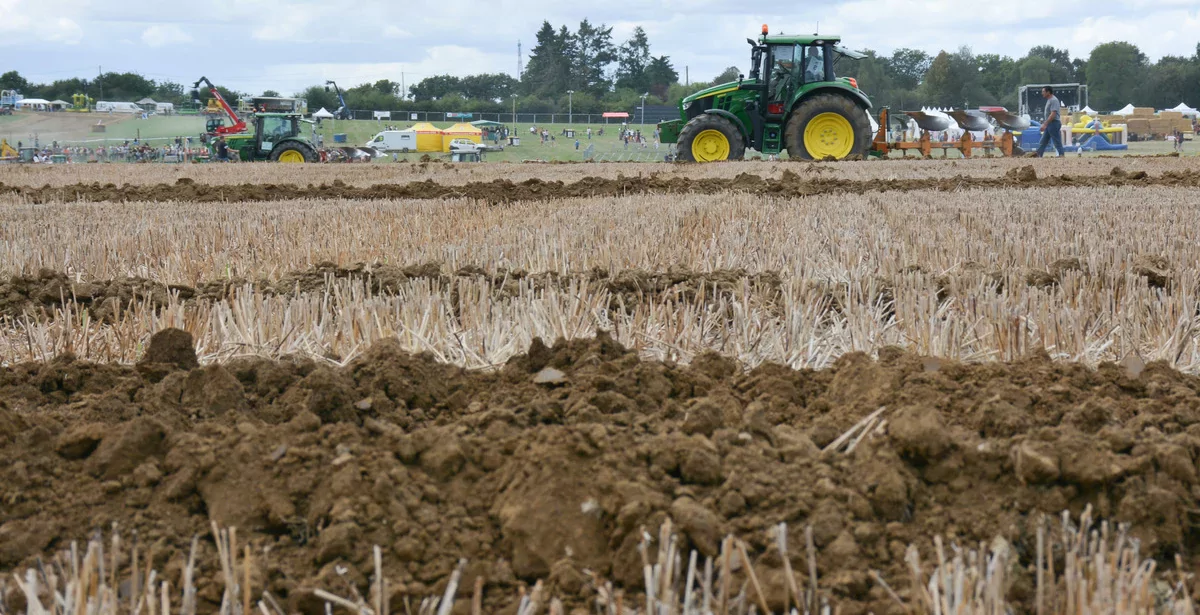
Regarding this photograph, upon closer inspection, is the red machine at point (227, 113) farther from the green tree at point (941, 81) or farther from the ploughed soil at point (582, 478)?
the green tree at point (941, 81)

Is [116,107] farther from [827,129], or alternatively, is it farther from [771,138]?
[827,129]

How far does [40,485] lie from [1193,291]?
175 inches

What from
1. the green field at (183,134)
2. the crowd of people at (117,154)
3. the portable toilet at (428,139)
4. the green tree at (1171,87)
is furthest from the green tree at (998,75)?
the crowd of people at (117,154)

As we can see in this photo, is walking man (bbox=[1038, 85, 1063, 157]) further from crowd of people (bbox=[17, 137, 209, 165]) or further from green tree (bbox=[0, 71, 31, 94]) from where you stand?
green tree (bbox=[0, 71, 31, 94])

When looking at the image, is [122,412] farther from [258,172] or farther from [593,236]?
[258,172]

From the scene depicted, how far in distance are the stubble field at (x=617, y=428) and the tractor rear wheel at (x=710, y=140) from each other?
550 inches

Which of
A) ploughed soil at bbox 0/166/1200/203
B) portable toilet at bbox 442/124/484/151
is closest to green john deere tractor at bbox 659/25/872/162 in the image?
ploughed soil at bbox 0/166/1200/203

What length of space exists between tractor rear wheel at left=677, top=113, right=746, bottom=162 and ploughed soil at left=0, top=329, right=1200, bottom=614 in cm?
1692

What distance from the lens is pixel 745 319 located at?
398 cm

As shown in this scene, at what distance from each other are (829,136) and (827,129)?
142 mm

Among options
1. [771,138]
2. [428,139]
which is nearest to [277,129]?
[771,138]

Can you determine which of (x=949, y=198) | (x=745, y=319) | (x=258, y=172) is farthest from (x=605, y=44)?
(x=745, y=319)

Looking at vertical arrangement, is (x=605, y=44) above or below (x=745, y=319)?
above

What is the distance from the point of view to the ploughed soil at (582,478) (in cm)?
213
